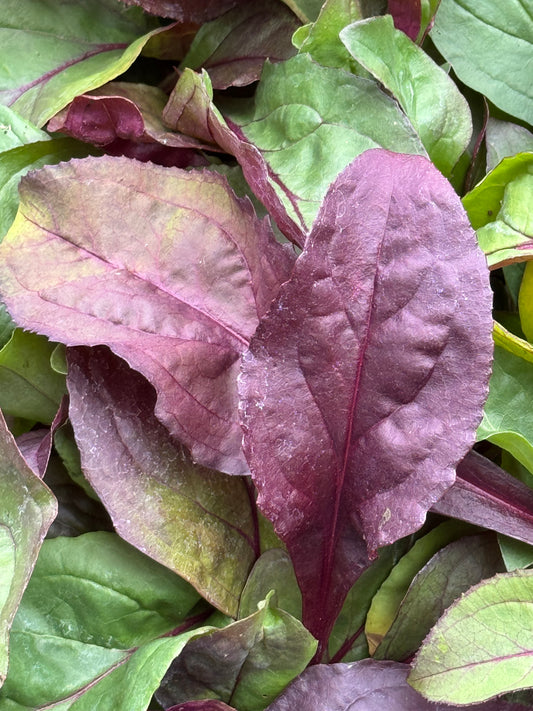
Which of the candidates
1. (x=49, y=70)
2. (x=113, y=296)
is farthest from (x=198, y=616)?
(x=49, y=70)

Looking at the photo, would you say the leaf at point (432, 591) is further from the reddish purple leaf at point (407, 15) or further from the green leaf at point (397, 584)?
the reddish purple leaf at point (407, 15)

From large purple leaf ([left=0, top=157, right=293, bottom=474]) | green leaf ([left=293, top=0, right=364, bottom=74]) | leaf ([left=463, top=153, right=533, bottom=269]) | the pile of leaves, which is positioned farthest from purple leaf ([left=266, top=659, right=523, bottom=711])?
green leaf ([left=293, top=0, right=364, bottom=74])

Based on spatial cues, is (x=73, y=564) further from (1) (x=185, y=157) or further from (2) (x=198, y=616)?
(1) (x=185, y=157)

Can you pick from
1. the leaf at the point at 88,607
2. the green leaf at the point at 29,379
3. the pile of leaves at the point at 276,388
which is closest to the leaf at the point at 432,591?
the pile of leaves at the point at 276,388

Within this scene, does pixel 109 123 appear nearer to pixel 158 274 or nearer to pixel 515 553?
pixel 158 274

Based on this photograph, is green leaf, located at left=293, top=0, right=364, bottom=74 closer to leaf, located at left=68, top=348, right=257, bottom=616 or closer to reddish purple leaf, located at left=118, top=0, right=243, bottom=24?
reddish purple leaf, located at left=118, top=0, right=243, bottom=24

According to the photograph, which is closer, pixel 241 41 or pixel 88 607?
pixel 88 607

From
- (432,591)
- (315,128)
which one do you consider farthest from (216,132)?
(432,591)
